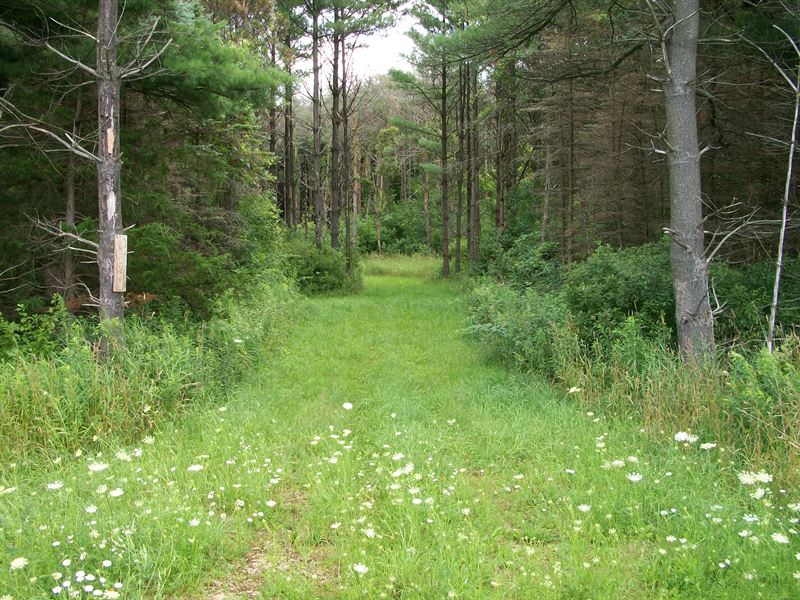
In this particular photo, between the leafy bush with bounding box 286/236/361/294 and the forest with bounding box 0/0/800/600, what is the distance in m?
5.03

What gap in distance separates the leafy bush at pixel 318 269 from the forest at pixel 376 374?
16.5 ft

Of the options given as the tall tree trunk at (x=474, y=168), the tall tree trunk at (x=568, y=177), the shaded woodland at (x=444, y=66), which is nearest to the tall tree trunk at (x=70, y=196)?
the shaded woodland at (x=444, y=66)

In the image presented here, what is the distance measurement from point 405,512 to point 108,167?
15.1 feet

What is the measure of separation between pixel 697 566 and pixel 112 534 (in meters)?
3.05

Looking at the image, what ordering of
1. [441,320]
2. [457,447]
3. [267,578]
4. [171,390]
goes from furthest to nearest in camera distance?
[441,320] → [171,390] → [457,447] → [267,578]

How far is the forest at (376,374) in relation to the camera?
3.19 metres

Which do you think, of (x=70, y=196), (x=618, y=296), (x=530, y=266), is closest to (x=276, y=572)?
(x=618, y=296)

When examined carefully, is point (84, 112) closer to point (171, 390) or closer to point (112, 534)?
point (171, 390)

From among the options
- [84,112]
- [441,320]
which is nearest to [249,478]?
[84,112]

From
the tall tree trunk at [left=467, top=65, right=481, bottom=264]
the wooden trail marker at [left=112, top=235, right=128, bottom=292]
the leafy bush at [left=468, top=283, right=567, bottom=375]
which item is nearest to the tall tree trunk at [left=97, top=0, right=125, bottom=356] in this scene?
the wooden trail marker at [left=112, top=235, right=128, bottom=292]

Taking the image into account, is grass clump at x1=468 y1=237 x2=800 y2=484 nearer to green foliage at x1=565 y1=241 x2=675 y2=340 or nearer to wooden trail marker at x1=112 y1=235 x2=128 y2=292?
green foliage at x1=565 y1=241 x2=675 y2=340

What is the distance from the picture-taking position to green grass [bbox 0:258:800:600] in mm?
2979

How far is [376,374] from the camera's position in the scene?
7.62 m

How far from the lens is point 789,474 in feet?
12.4
